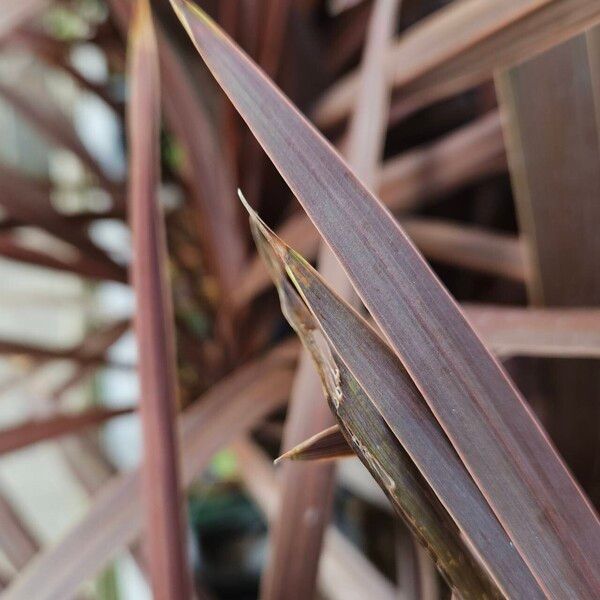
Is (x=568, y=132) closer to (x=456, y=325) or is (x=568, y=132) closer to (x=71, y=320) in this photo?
(x=456, y=325)

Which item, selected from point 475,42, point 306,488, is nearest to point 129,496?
point 306,488

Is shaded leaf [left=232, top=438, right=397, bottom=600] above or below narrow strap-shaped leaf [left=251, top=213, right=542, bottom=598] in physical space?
below

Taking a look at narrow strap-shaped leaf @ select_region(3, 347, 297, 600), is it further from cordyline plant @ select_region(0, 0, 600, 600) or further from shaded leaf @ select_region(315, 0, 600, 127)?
shaded leaf @ select_region(315, 0, 600, 127)

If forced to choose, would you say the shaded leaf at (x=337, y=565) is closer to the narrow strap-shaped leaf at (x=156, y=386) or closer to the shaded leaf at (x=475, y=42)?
the narrow strap-shaped leaf at (x=156, y=386)

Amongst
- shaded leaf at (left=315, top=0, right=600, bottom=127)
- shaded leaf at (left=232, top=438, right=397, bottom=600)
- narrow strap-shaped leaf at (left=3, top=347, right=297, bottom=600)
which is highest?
shaded leaf at (left=315, top=0, right=600, bottom=127)

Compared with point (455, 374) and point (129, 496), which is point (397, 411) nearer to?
point (455, 374)

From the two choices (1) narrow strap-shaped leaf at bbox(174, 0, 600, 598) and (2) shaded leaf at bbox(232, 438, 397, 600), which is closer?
(1) narrow strap-shaped leaf at bbox(174, 0, 600, 598)

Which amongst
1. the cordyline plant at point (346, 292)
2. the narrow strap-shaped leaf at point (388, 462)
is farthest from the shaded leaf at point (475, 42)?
the narrow strap-shaped leaf at point (388, 462)

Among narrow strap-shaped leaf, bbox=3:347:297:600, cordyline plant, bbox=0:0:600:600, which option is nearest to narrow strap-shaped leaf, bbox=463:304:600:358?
cordyline plant, bbox=0:0:600:600
